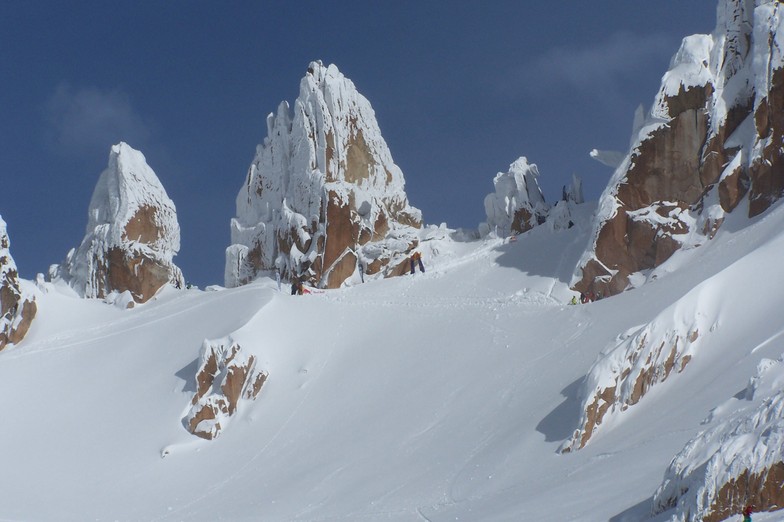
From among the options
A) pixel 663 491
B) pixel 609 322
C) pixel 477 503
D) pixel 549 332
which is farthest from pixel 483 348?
pixel 663 491

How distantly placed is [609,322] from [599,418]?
8692 mm

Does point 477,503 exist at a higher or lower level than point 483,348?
lower

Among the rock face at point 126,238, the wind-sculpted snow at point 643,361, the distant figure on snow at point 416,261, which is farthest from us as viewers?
the rock face at point 126,238

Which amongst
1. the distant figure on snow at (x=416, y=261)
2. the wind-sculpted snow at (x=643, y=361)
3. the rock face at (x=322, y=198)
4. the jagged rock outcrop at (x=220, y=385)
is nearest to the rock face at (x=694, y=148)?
the distant figure on snow at (x=416, y=261)

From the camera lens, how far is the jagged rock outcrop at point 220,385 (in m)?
40.7

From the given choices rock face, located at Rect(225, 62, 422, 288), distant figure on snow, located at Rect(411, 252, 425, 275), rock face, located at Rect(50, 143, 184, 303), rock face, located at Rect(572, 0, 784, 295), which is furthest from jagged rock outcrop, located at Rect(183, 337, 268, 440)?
rock face, located at Rect(50, 143, 184, 303)

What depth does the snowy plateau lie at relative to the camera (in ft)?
87.8

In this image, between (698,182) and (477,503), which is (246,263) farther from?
(477,503)

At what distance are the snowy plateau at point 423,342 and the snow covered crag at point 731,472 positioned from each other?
0.15ft

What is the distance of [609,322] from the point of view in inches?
1453

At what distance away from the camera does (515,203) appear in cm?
5597

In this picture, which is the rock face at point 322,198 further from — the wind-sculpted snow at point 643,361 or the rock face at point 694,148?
the wind-sculpted snow at point 643,361

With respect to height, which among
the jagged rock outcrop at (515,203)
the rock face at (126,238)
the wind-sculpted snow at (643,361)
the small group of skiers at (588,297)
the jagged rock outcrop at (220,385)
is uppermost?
the rock face at (126,238)

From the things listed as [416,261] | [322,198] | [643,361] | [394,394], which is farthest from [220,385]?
[643,361]
